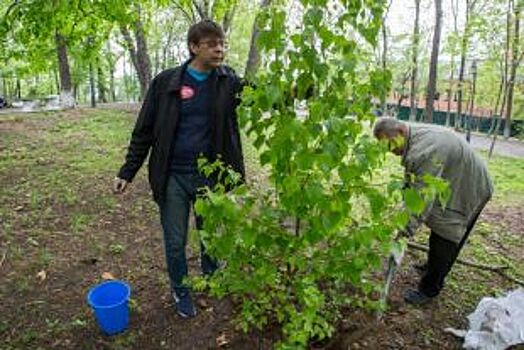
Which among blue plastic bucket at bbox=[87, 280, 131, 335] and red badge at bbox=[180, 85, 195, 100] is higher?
red badge at bbox=[180, 85, 195, 100]

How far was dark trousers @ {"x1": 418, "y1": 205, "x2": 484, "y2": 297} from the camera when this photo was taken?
12.0 ft

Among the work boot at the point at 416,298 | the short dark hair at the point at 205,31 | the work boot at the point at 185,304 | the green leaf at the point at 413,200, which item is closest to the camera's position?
the green leaf at the point at 413,200

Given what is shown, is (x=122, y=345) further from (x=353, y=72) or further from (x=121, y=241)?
(x=353, y=72)

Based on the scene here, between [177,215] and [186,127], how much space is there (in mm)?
638

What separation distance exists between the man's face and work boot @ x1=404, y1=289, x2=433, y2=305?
2.53 metres

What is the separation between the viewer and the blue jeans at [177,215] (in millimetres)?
3160

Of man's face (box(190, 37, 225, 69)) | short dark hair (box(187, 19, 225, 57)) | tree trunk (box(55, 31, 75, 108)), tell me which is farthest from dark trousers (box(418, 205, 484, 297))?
tree trunk (box(55, 31, 75, 108))

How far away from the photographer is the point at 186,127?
3076mm

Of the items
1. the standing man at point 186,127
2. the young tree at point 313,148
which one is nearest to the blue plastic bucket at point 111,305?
the standing man at point 186,127

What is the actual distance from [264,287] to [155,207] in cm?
347

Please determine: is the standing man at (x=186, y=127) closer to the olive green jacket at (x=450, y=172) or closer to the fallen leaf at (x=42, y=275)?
the olive green jacket at (x=450, y=172)

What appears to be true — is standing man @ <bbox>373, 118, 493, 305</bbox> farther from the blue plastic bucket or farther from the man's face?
the blue plastic bucket

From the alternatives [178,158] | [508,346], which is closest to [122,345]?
[178,158]

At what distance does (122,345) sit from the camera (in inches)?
125
